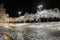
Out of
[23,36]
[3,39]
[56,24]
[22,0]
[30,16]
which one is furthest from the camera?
[22,0]

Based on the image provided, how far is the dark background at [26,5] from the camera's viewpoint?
2406 millimetres

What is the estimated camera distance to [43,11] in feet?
7.79

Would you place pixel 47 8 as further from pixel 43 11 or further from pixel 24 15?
pixel 24 15

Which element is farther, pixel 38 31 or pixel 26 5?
pixel 26 5

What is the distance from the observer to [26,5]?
2432 mm

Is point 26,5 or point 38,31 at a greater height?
point 26,5

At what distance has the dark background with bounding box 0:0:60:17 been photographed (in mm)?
2406

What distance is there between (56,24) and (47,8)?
36cm

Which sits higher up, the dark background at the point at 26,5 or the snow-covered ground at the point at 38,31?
the dark background at the point at 26,5

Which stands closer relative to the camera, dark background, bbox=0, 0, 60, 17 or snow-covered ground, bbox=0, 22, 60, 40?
snow-covered ground, bbox=0, 22, 60, 40

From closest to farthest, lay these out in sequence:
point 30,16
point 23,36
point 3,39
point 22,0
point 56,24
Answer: point 3,39, point 23,36, point 56,24, point 30,16, point 22,0

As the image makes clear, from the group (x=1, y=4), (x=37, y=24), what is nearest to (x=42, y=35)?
(x=37, y=24)

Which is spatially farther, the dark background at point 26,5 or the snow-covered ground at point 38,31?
the dark background at point 26,5

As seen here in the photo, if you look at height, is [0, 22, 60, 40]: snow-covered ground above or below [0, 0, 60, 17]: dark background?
below
